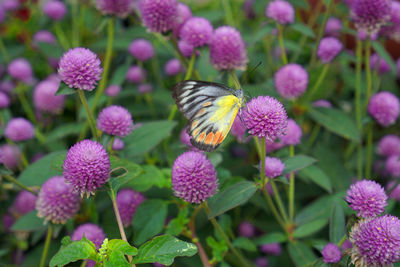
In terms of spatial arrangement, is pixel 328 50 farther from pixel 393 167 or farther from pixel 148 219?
pixel 148 219

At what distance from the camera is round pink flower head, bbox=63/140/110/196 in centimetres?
87

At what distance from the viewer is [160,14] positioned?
126 cm

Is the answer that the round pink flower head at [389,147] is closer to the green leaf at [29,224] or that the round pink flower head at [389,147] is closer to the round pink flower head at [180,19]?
the round pink flower head at [180,19]

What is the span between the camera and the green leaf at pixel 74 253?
31.0 inches

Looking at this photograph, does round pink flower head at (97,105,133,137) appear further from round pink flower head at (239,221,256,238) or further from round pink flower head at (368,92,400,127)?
round pink flower head at (368,92,400,127)

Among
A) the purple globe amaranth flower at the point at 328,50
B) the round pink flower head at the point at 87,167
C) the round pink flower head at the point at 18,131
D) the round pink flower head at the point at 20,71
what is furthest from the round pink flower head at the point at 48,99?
the purple globe amaranth flower at the point at 328,50

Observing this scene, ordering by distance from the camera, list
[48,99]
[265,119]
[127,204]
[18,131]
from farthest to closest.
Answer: [48,99] → [18,131] → [127,204] → [265,119]

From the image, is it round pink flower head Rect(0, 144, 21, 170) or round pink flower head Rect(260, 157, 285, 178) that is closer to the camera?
round pink flower head Rect(260, 157, 285, 178)

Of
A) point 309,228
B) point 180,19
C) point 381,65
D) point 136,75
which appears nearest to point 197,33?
point 180,19

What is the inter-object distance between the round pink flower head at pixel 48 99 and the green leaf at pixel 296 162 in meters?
1.03

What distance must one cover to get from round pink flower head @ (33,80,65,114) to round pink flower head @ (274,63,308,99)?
0.91 meters

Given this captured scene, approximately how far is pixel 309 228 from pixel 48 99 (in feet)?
3.79

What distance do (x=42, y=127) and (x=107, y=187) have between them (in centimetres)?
107

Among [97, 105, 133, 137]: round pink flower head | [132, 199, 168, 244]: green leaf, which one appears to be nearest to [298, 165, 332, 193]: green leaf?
[132, 199, 168, 244]: green leaf
